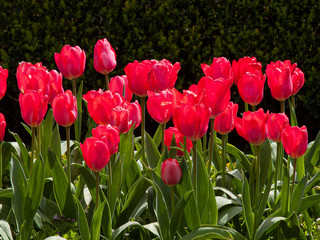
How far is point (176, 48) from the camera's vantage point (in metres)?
5.43

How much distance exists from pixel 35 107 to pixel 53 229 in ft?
1.81

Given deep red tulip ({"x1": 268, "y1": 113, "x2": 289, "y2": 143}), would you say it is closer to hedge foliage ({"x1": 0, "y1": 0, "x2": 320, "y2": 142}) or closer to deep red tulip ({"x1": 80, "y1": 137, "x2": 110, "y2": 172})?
deep red tulip ({"x1": 80, "y1": 137, "x2": 110, "y2": 172})

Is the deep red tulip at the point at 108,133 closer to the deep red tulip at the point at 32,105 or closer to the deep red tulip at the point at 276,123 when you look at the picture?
the deep red tulip at the point at 32,105

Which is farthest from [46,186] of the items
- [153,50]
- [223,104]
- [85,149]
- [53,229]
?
[153,50]

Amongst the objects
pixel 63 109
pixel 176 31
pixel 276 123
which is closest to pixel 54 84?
pixel 63 109

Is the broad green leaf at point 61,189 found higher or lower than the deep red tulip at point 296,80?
lower

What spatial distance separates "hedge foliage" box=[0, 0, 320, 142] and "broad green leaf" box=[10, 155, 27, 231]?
3.29 meters

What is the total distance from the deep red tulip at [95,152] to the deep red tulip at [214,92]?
1.31 feet

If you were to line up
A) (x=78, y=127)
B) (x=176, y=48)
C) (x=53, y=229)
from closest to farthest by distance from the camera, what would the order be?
(x=53, y=229) < (x=78, y=127) < (x=176, y=48)

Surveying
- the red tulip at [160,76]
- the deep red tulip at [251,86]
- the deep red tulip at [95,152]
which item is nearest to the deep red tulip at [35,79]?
the red tulip at [160,76]

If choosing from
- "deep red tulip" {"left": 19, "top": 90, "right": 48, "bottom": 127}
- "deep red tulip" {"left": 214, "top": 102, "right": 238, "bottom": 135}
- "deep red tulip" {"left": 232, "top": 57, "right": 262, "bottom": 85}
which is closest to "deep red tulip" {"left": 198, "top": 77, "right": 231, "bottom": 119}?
"deep red tulip" {"left": 214, "top": 102, "right": 238, "bottom": 135}

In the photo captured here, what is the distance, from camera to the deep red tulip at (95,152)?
1.93m

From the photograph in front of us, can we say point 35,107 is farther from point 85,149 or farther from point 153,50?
point 153,50

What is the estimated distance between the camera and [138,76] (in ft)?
8.11
